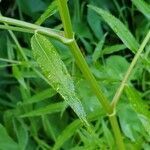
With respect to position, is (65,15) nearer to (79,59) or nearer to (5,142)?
(79,59)

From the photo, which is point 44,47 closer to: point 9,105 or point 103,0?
point 9,105

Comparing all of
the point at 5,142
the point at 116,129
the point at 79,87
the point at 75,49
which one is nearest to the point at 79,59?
the point at 75,49

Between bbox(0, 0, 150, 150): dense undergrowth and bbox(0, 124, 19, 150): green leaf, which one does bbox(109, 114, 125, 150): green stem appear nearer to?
bbox(0, 0, 150, 150): dense undergrowth

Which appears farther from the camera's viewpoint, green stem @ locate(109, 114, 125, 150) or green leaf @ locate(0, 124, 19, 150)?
green leaf @ locate(0, 124, 19, 150)

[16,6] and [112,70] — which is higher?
[16,6]

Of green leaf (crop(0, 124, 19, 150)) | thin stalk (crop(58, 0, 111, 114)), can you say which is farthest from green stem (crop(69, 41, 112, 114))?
green leaf (crop(0, 124, 19, 150))

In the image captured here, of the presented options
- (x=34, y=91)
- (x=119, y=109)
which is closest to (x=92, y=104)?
(x=119, y=109)

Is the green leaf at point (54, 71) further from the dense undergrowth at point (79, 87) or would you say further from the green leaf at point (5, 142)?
the green leaf at point (5, 142)

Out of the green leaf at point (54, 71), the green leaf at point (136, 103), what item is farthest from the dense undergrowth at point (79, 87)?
the green leaf at point (54, 71)
